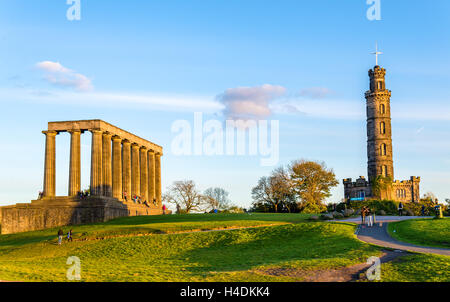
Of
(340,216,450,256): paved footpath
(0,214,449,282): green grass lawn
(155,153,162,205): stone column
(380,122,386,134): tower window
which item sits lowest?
(0,214,449,282): green grass lawn

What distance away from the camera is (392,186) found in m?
145

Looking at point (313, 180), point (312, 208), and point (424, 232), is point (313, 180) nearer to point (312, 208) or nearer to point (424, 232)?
point (312, 208)

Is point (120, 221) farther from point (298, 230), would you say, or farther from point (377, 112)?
point (377, 112)

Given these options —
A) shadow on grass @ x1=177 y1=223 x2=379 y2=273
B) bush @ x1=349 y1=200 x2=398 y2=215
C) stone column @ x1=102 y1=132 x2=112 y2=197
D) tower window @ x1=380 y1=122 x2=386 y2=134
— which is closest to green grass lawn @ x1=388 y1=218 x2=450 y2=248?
shadow on grass @ x1=177 y1=223 x2=379 y2=273

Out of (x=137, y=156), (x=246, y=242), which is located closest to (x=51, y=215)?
(x=137, y=156)

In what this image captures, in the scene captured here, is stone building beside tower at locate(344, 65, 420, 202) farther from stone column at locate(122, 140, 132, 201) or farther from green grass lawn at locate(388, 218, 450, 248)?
green grass lawn at locate(388, 218, 450, 248)

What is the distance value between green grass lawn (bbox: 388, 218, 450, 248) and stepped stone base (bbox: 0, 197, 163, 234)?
41.4 meters

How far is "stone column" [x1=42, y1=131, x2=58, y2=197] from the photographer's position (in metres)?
77.8

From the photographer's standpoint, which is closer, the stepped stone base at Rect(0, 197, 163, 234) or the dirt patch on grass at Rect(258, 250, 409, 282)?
the dirt patch on grass at Rect(258, 250, 409, 282)

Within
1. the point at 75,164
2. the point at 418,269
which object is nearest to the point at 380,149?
the point at 75,164

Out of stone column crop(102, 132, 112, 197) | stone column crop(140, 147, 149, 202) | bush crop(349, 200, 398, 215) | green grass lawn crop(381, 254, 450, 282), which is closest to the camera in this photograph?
green grass lawn crop(381, 254, 450, 282)

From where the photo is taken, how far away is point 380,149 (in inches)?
5817

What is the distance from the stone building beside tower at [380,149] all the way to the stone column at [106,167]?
88.2 m

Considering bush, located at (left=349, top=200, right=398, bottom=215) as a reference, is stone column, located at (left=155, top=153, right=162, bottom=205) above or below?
above
